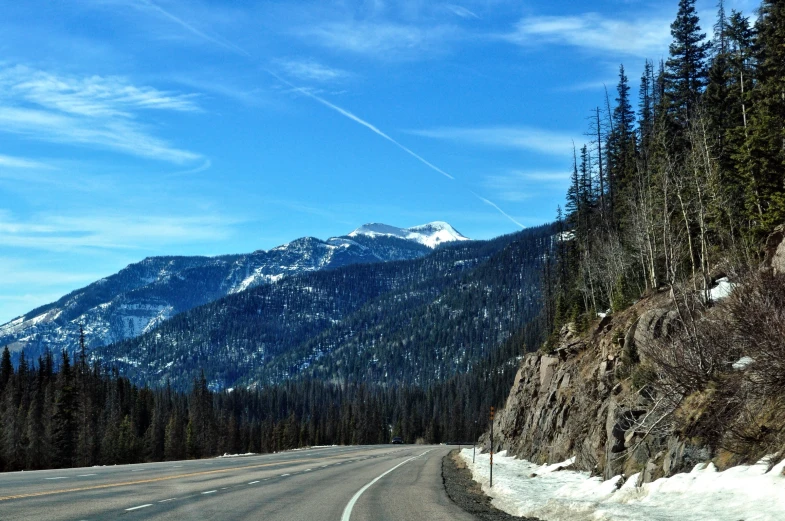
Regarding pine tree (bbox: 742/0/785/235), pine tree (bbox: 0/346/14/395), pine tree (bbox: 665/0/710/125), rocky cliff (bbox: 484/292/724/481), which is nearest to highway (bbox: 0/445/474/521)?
rocky cliff (bbox: 484/292/724/481)

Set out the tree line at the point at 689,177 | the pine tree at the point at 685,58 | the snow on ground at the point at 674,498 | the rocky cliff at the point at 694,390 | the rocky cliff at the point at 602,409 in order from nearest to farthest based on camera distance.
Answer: the snow on ground at the point at 674,498 → the rocky cliff at the point at 694,390 → the rocky cliff at the point at 602,409 → the tree line at the point at 689,177 → the pine tree at the point at 685,58

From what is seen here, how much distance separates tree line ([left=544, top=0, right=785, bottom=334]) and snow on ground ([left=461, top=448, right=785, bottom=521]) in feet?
15.5

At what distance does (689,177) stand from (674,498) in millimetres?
23600

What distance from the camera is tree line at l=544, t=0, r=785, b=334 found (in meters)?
29.4

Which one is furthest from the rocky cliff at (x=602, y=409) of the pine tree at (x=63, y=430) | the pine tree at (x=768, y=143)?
the pine tree at (x=63, y=430)

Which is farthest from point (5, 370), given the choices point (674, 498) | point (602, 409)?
point (674, 498)

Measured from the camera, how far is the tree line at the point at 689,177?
96.4 feet

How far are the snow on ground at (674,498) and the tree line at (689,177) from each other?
4.73 meters

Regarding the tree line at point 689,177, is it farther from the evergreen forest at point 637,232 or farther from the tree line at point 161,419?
the tree line at point 161,419

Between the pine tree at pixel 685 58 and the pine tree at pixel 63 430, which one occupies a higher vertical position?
the pine tree at pixel 685 58

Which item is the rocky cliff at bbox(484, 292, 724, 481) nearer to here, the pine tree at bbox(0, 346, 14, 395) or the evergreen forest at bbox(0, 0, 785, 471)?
the evergreen forest at bbox(0, 0, 785, 471)

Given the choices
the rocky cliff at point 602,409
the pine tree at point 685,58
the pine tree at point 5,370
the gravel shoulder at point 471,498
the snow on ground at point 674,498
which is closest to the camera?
the snow on ground at point 674,498

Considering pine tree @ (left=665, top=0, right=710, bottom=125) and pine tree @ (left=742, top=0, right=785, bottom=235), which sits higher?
pine tree @ (left=665, top=0, right=710, bottom=125)

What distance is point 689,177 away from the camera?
107 feet
